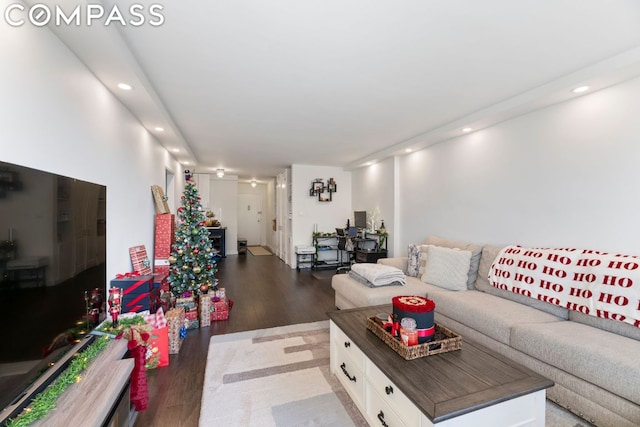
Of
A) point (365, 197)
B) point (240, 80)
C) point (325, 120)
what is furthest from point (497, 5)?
point (365, 197)

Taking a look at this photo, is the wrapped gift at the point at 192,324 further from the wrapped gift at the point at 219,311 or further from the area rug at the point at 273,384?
the area rug at the point at 273,384

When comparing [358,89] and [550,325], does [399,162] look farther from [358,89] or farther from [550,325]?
[550,325]

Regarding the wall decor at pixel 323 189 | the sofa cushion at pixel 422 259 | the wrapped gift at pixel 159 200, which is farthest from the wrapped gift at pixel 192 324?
the wall decor at pixel 323 189

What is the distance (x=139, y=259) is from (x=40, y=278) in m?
1.90

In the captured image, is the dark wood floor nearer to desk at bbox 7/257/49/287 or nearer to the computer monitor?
desk at bbox 7/257/49/287

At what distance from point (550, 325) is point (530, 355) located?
30cm

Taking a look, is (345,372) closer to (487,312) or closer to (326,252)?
(487,312)

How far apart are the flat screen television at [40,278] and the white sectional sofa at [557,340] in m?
2.29

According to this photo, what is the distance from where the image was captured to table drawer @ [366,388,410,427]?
1.41 meters

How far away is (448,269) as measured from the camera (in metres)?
3.10

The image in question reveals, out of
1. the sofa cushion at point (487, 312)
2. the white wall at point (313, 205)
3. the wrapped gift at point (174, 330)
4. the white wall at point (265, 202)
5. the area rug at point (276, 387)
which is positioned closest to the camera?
the area rug at point (276, 387)

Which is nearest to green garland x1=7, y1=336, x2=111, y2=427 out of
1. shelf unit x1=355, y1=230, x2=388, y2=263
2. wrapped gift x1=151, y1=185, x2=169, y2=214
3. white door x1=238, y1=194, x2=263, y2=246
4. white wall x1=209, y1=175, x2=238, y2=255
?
wrapped gift x1=151, y1=185, x2=169, y2=214

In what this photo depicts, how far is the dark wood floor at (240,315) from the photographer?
1836mm

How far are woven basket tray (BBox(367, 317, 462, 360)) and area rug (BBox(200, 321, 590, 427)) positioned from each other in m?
0.54
